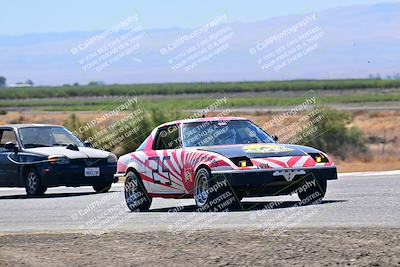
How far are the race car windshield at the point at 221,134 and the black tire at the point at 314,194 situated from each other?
1.08 metres

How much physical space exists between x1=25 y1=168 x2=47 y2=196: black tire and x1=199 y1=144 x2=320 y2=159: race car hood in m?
6.32

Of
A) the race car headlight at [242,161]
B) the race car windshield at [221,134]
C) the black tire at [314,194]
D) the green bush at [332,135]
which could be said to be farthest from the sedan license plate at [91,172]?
the green bush at [332,135]

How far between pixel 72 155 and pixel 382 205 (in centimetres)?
799

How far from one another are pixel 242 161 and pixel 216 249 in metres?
4.30

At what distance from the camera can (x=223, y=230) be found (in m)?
12.8

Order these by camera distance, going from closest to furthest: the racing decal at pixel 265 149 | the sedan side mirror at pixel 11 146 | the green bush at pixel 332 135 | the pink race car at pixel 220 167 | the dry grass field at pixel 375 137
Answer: the pink race car at pixel 220 167
the racing decal at pixel 265 149
the sedan side mirror at pixel 11 146
the dry grass field at pixel 375 137
the green bush at pixel 332 135

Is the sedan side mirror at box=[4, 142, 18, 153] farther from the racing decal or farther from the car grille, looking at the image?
the racing decal

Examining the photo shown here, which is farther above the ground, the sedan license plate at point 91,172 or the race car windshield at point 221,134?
the race car windshield at point 221,134

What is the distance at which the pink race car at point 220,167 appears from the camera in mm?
15398

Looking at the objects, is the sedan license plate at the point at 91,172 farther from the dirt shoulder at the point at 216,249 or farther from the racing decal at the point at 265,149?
the dirt shoulder at the point at 216,249

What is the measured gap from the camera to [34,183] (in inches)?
856

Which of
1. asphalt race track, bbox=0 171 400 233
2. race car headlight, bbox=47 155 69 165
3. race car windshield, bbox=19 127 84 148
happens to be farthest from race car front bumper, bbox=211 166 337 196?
race car windshield, bbox=19 127 84 148

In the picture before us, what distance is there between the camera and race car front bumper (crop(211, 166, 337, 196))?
50.1ft

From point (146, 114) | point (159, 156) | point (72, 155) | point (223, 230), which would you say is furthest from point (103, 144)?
point (223, 230)
